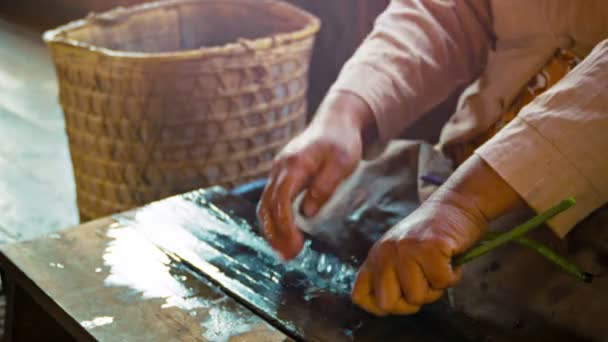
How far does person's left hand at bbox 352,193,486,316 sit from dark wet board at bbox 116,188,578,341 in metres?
0.04

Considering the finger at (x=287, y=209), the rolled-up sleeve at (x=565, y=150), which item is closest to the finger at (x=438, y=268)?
the rolled-up sleeve at (x=565, y=150)

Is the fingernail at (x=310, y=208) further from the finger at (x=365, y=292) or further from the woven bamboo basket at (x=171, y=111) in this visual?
the woven bamboo basket at (x=171, y=111)

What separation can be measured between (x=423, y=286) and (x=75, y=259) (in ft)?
1.42

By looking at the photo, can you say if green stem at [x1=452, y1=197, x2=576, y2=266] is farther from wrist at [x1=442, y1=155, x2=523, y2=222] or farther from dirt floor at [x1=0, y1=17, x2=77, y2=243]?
dirt floor at [x1=0, y1=17, x2=77, y2=243]

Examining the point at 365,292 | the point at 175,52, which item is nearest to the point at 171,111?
the point at 175,52

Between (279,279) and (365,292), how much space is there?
158mm

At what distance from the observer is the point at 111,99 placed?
1447mm

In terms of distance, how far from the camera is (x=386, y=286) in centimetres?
69

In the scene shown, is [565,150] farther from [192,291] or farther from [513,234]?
[192,291]

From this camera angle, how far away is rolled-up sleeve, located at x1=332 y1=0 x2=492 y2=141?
3.42ft

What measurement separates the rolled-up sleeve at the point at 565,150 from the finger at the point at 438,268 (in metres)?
0.12

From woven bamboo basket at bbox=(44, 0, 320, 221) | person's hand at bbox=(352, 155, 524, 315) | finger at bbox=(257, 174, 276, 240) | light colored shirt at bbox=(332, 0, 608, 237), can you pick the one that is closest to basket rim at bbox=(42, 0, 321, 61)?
woven bamboo basket at bbox=(44, 0, 320, 221)

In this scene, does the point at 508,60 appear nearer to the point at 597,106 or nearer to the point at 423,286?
the point at 597,106

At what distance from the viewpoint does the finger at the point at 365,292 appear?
724 mm
